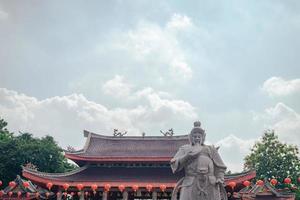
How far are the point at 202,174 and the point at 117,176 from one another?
64.9 feet

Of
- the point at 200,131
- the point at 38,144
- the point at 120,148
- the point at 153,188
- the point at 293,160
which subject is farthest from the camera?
the point at 38,144

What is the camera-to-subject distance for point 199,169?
277 inches

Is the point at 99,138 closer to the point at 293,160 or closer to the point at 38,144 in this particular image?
the point at 38,144

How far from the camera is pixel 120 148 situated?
30688 mm

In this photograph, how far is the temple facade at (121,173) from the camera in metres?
24.3

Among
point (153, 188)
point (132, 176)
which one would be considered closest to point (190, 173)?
point (153, 188)

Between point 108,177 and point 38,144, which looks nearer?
point 108,177

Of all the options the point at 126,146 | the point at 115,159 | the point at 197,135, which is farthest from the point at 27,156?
the point at 197,135

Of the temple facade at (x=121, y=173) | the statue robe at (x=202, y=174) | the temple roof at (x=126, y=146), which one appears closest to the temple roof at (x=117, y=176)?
the temple facade at (x=121, y=173)

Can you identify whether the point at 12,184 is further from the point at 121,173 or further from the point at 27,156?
the point at 27,156

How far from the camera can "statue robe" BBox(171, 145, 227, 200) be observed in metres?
6.92

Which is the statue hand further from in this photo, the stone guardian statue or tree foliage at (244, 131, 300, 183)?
tree foliage at (244, 131, 300, 183)

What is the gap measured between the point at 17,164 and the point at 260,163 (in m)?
31.3

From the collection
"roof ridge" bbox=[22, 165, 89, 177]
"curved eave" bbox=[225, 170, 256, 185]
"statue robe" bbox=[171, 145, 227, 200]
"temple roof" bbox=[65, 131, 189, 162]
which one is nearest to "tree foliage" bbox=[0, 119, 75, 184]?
"temple roof" bbox=[65, 131, 189, 162]
